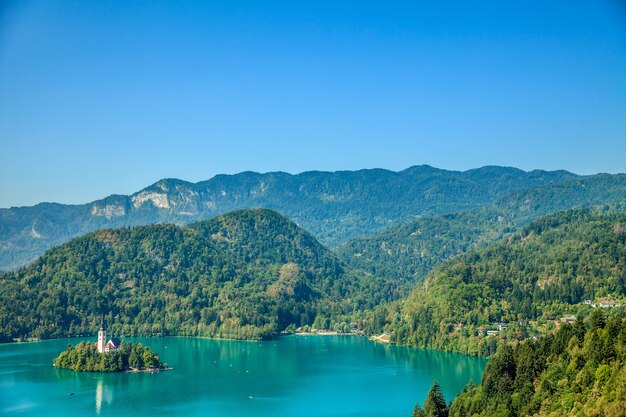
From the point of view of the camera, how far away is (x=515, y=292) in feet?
336

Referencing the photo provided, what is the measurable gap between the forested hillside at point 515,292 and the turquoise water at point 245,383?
4789 mm

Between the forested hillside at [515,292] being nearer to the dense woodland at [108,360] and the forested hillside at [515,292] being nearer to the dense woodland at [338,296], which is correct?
the dense woodland at [338,296]

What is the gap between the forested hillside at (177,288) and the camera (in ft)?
393

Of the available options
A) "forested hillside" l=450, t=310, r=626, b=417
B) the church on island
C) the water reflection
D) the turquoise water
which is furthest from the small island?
"forested hillside" l=450, t=310, r=626, b=417

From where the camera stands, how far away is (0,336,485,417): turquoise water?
2549 inches

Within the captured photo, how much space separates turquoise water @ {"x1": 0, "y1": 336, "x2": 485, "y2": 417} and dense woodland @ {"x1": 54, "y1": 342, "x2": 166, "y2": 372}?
1412 mm

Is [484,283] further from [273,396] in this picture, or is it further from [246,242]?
[246,242]

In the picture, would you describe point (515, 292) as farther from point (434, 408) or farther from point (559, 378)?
point (434, 408)

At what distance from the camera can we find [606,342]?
149 ft

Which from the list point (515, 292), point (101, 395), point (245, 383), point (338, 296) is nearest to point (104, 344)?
point (101, 395)

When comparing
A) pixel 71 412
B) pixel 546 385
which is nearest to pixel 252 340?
pixel 71 412

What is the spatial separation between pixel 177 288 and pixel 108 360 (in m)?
53.4

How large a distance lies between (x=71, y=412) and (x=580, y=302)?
198 feet

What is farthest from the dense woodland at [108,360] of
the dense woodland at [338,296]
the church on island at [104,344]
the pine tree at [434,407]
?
the pine tree at [434,407]
